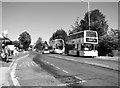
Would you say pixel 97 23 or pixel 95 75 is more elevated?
pixel 97 23


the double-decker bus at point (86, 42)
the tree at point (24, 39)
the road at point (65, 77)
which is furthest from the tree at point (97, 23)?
the tree at point (24, 39)

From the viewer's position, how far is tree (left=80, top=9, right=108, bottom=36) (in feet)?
194

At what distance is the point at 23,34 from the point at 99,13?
3161 inches

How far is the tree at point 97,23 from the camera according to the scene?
59031 millimetres

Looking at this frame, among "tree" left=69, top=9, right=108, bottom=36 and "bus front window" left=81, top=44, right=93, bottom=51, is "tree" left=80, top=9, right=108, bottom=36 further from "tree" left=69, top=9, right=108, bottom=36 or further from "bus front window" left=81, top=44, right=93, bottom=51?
"bus front window" left=81, top=44, right=93, bottom=51

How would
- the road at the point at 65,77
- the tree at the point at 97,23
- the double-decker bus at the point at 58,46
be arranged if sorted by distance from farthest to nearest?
the tree at the point at 97,23 < the double-decker bus at the point at 58,46 < the road at the point at 65,77

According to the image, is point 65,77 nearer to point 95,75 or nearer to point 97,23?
point 95,75

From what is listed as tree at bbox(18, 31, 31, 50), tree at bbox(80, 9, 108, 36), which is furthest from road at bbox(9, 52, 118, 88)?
tree at bbox(18, 31, 31, 50)

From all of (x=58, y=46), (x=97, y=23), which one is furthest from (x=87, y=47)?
(x=97, y=23)

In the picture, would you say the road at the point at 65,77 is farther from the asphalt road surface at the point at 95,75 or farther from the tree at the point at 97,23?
the tree at the point at 97,23

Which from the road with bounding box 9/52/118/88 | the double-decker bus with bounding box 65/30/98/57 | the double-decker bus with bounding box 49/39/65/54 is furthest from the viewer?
the double-decker bus with bounding box 49/39/65/54

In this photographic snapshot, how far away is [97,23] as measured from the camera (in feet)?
197

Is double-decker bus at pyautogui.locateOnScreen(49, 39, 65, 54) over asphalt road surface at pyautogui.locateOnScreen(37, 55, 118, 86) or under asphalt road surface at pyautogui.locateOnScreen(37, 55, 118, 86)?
over

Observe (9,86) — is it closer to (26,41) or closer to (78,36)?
(78,36)
